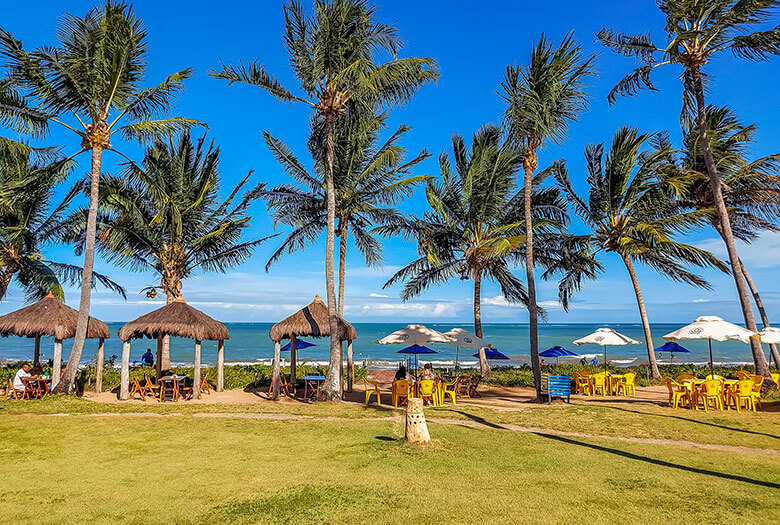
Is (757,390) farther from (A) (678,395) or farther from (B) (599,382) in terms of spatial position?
(B) (599,382)

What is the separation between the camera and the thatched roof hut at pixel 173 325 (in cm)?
1287

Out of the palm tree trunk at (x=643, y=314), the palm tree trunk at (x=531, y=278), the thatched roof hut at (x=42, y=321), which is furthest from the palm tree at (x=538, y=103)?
the thatched roof hut at (x=42, y=321)

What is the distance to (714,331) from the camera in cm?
1199

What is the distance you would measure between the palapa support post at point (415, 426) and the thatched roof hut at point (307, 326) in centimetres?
629

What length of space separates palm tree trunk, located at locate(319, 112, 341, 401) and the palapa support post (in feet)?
18.7

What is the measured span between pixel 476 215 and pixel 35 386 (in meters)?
15.6

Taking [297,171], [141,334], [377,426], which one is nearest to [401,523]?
[377,426]

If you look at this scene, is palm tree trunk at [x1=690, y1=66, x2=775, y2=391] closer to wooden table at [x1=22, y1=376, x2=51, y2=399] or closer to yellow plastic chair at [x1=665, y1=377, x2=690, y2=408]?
yellow plastic chair at [x1=665, y1=377, x2=690, y2=408]

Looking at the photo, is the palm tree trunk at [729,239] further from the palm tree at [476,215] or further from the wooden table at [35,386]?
the wooden table at [35,386]

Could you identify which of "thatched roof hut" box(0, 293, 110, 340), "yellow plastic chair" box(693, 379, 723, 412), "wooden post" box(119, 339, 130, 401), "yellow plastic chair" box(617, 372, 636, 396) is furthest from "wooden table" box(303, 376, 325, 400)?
"yellow plastic chair" box(693, 379, 723, 412)

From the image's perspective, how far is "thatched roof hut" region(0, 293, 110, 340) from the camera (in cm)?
1337

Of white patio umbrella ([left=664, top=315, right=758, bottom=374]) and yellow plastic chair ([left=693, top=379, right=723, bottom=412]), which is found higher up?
white patio umbrella ([left=664, top=315, right=758, bottom=374])

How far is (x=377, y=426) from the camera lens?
363 inches

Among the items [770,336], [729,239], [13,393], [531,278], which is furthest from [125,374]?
[729,239]
